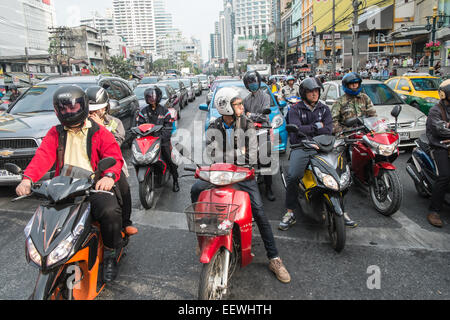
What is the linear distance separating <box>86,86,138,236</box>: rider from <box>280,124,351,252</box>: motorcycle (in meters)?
2.06

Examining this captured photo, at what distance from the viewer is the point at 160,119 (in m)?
5.84

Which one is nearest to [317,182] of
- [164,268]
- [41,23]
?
[164,268]

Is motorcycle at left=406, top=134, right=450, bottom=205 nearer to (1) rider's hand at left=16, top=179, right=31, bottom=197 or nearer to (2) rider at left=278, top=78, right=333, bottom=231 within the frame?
(2) rider at left=278, top=78, right=333, bottom=231

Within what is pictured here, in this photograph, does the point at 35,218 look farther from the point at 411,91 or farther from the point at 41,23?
the point at 41,23

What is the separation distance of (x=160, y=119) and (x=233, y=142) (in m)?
2.60

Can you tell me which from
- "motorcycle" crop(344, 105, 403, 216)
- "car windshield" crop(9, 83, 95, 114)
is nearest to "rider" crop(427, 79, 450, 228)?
"motorcycle" crop(344, 105, 403, 216)

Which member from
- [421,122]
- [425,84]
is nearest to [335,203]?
[421,122]

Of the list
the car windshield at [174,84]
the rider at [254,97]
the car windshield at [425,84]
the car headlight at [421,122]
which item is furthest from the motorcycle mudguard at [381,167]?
the car windshield at [174,84]

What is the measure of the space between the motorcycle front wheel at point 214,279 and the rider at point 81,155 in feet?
3.13

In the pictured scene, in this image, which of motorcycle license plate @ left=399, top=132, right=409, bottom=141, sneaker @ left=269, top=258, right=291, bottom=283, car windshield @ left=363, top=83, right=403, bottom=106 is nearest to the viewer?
sneaker @ left=269, top=258, right=291, bottom=283

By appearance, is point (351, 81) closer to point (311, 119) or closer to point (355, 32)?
point (311, 119)

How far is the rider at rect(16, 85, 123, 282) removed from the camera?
2822 millimetres

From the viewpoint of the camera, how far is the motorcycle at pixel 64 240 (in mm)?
Answer: 2338

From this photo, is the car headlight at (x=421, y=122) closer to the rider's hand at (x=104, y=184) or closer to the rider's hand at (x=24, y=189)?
the rider's hand at (x=104, y=184)
